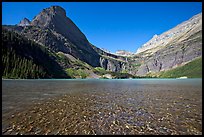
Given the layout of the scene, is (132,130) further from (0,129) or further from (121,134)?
(0,129)

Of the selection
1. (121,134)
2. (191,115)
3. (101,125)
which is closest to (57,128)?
(101,125)

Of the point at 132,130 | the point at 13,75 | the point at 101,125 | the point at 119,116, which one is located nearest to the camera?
the point at 132,130

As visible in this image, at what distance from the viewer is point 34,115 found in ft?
79.2

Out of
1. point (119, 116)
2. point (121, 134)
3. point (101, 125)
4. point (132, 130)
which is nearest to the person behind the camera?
point (121, 134)

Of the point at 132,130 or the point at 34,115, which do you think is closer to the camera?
the point at 132,130

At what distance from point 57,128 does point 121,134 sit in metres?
6.94

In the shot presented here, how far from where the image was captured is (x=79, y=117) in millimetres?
23469

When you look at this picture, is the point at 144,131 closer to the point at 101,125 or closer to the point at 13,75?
the point at 101,125

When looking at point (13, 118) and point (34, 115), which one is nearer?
point (13, 118)

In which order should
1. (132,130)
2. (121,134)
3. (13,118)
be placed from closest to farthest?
(121,134) → (132,130) → (13,118)

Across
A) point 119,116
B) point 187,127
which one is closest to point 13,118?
point 119,116

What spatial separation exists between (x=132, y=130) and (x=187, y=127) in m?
6.31

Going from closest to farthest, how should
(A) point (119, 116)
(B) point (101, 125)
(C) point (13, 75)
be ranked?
(B) point (101, 125) → (A) point (119, 116) → (C) point (13, 75)

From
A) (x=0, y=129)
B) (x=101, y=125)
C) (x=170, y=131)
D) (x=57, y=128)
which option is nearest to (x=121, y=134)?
(x=101, y=125)
